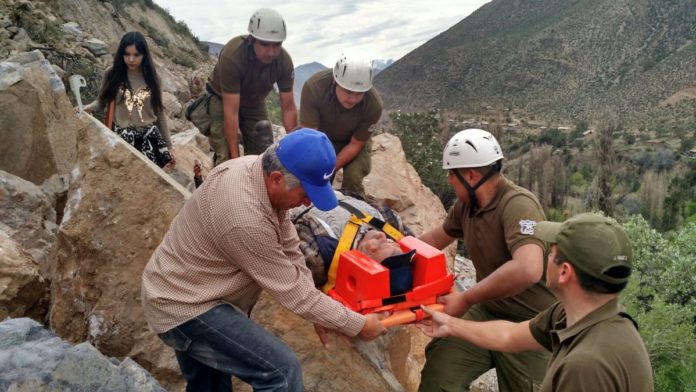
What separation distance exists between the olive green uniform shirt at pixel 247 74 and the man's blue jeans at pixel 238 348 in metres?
4.05

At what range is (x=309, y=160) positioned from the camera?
3.18 meters

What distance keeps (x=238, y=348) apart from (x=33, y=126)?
4.87 m

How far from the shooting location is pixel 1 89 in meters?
6.63

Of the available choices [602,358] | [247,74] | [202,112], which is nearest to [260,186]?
[602,358]

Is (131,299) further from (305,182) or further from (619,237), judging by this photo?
(619,237)

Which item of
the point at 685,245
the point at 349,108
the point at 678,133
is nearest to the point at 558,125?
the point at 678,133

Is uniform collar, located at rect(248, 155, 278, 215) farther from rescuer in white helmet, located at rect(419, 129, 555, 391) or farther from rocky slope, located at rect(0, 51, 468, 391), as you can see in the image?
rescuer in white helmet, located at rect(419, 129, 555, 391)

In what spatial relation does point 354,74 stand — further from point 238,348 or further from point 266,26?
point 238,348

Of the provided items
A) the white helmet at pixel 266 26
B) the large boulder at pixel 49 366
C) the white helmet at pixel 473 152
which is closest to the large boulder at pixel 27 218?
the large boulder at pixel 49 366

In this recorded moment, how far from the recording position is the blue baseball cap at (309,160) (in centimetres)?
319

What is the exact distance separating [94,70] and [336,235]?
49.3 feet

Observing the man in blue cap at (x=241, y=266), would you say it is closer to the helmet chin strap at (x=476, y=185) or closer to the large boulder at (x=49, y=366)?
the large boulder at (x=49, y=366)

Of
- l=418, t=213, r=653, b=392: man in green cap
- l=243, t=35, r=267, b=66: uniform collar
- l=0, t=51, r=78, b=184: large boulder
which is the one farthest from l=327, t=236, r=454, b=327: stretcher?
l=0, t=51, r=78, b=184: large boulder

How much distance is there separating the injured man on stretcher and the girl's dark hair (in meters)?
2.95
